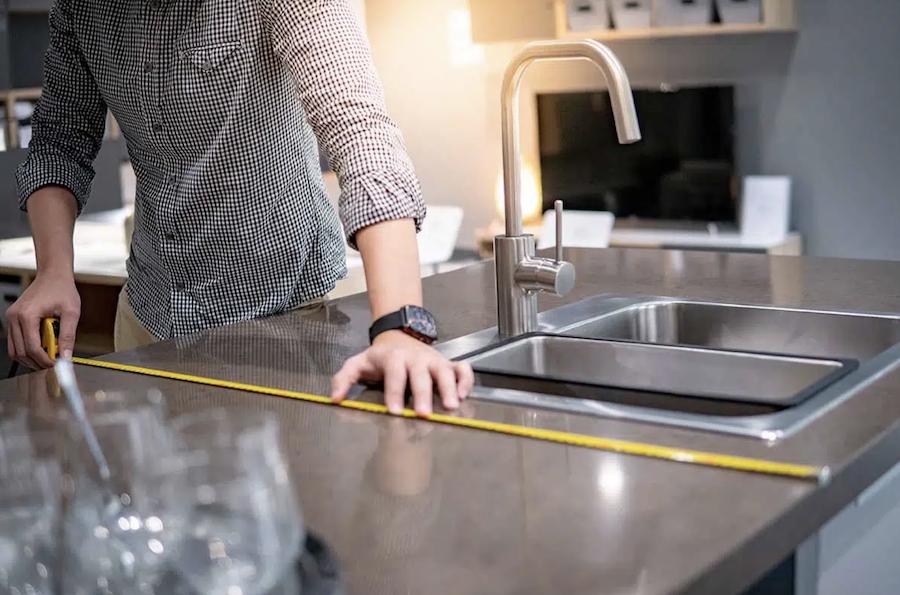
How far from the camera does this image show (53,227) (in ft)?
5.70

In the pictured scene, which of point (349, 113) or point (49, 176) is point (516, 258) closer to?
point (349, 113)

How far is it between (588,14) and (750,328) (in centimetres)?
344

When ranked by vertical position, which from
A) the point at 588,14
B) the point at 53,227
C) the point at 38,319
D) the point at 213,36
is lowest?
the point at 38,319

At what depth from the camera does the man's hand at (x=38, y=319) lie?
1603mm

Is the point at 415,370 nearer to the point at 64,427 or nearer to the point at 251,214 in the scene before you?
the point at 64,427

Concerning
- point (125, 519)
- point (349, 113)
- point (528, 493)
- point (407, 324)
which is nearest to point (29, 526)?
point (125, 519)

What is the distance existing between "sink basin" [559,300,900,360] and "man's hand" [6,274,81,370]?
2.30 feet

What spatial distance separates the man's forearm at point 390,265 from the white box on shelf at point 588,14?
3.65m

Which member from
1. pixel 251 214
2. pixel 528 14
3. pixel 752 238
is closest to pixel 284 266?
pixel 251 214

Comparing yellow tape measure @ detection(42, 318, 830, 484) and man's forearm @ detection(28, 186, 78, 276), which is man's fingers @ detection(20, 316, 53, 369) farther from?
yellow tape measure @ detection(42, 318, 830, 484)

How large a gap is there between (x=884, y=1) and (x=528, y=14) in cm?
147

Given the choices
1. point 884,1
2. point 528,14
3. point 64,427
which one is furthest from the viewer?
point 528,14

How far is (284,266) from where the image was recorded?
170 cm

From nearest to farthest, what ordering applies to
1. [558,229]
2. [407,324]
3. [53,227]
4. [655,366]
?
[407,324]
[655,366]
[558,229]
[53,227]
